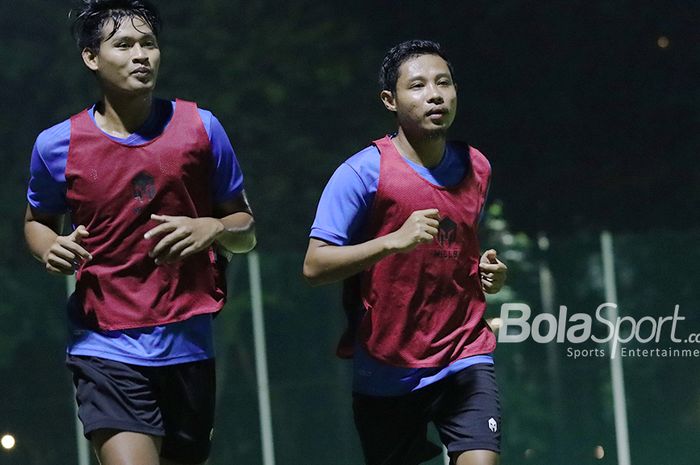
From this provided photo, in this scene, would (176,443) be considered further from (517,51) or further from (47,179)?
(517,51)

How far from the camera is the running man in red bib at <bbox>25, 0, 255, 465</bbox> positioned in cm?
356

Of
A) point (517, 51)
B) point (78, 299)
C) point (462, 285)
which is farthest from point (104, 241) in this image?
point (517, 51)

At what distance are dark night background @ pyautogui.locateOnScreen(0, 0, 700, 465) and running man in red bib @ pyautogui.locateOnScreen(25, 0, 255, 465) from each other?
5.33 feet

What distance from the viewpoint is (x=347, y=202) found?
3754mm

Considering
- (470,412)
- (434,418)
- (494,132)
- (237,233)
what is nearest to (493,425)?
(470,412)

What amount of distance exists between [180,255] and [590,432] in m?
2.48

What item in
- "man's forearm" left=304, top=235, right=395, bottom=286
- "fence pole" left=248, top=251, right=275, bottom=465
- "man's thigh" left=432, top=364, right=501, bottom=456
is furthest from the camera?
"fence pole" left=248, top=251, right=275, bottom=465

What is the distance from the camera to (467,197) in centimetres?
384

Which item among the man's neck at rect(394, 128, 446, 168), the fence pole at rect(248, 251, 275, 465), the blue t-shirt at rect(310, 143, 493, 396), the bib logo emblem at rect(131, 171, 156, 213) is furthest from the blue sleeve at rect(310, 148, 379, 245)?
the fence pole at rect(248, 251, 275, 465)

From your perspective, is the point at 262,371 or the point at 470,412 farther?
the point at 262,371

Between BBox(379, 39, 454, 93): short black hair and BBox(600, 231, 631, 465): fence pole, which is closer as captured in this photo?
BBox(379, 39, 454, 93): short black hair

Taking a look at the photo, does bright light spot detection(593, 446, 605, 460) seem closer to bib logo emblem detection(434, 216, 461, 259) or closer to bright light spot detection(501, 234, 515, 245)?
bright light spot detection(501, 234, 515, 245)

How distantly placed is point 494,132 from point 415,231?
217 cm

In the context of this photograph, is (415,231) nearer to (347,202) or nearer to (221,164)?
(347,202)
